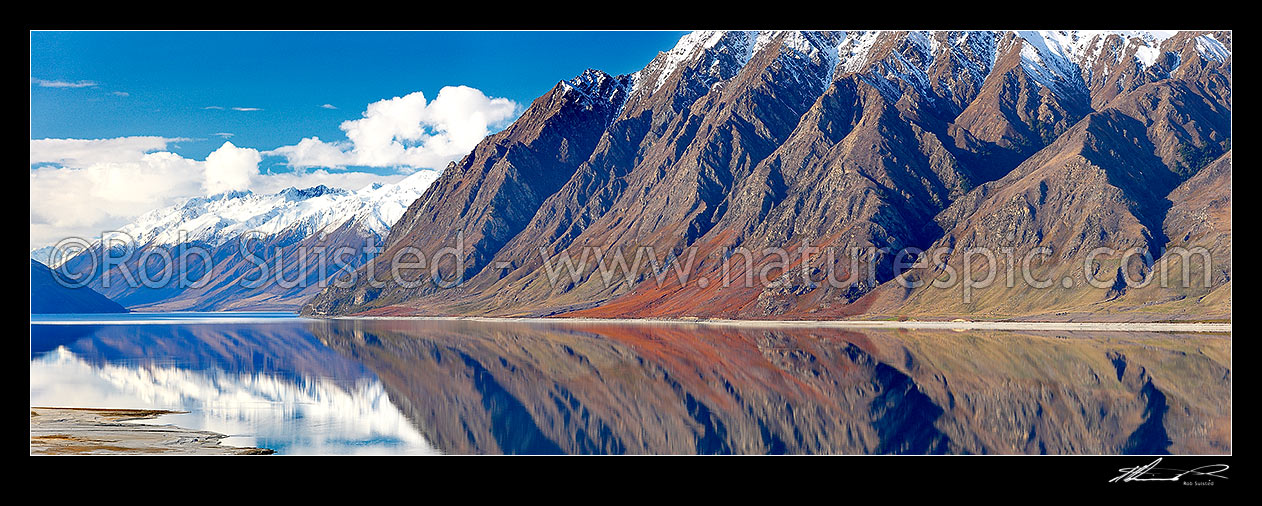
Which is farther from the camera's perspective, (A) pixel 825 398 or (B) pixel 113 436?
(A) pixel 825 398

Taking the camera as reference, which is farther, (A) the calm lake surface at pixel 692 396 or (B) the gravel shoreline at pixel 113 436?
(A) the calm lake surface at pixel 692 396

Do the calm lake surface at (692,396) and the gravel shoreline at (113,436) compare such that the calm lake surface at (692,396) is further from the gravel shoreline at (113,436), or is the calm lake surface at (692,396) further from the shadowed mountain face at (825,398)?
the gravel shoreline at (113,436)

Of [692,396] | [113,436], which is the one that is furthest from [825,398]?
[113,436]
